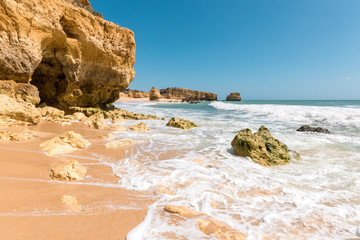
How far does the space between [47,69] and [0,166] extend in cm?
937

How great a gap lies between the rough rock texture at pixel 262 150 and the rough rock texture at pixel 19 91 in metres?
8.72

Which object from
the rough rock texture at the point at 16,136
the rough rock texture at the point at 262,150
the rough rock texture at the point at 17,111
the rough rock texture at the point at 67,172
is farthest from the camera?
the rough rock texture at the point at 17,111

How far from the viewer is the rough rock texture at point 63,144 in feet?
11.6

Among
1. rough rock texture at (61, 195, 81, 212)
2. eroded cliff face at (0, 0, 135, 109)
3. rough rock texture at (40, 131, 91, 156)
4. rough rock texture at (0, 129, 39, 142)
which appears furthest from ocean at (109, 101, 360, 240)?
eroded cliff face at (0, 0, 135, 109)

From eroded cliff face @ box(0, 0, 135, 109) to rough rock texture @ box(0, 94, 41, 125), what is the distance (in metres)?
2.40

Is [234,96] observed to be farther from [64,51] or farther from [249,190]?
[249,190]

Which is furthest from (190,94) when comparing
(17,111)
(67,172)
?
(67,172)

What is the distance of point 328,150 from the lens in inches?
201

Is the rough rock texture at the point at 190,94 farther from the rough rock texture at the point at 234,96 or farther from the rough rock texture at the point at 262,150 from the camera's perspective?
the rough rock texture at the point at 262,150

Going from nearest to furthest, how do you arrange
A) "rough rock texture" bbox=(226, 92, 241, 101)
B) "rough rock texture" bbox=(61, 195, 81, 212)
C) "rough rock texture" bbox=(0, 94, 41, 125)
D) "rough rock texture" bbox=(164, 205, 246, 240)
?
1. "rough rock texture" bbox=(164, 205, 246, 240)
2. "rough rock texture" bbox=(61, 195, 81, 212)
3. "rough rock texture" bbox=(0, 94, 41, 125)
4. "rough rock texture" bbox=(226, 92, 241, 101)

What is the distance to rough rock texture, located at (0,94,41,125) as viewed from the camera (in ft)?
17.3

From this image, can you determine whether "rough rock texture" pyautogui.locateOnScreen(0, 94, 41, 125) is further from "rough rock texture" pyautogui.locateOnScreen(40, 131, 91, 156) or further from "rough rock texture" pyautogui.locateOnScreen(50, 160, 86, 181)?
"rough rock texture" pyautogui.locateOnScreen(50, 160, 86, 181)

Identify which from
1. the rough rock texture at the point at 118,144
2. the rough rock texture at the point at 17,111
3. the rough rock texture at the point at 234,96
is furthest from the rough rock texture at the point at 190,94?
the rough rock texture at the point at 118,144

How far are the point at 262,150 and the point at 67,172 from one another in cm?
425
